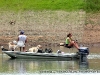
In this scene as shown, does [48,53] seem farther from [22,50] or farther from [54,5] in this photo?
[54,5]

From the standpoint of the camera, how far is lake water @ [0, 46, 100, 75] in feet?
95.4

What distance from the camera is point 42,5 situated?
191 feet

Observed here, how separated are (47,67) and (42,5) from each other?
26766 mm

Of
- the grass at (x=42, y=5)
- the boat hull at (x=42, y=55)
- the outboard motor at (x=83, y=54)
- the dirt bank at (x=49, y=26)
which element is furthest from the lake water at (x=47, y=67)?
the grass at (x=42, y=5)

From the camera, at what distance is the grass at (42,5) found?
57.7 m

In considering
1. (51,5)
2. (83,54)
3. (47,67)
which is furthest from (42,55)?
(51,5)

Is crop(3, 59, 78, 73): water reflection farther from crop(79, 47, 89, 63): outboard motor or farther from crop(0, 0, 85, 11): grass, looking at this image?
crop(0, 0, 85, 11): grass

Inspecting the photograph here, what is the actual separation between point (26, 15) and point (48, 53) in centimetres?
2008

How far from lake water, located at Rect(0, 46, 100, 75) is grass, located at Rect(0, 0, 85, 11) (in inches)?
792

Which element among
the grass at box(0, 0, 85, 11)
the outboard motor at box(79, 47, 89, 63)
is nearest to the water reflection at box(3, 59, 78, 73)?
the outboard motor at box(79, 47, 89, 63)

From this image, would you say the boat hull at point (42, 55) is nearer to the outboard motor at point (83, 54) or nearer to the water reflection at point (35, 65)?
the water reflection at point (35, 65)

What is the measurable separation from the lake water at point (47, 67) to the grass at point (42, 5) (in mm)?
20113

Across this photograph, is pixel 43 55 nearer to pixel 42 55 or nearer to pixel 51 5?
pixel 42 55

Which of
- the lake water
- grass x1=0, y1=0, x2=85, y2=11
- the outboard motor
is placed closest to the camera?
the lake water
